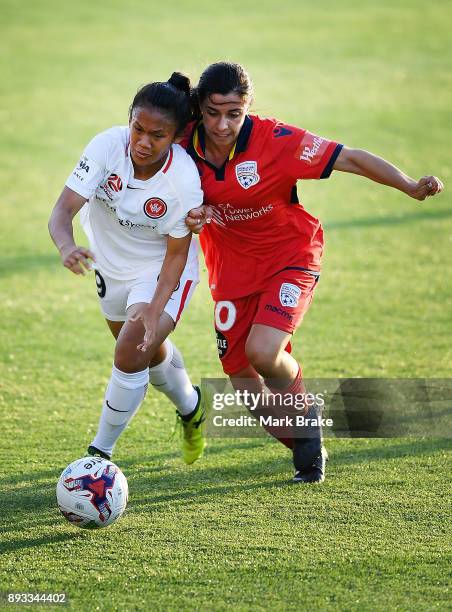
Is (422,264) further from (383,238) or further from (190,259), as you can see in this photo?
(190,259)

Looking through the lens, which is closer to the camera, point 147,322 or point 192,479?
point 147,322

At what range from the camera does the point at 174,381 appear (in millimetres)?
5520

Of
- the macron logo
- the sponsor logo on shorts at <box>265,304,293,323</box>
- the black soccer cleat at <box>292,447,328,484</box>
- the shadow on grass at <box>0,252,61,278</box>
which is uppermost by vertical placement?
the macron logo

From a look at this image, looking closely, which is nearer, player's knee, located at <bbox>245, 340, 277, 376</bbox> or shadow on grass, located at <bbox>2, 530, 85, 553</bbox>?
shadow on grass, located at <bbox>2, 530, 85, 553</bbox>

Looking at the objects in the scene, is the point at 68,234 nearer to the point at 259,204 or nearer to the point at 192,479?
the point at 259,204

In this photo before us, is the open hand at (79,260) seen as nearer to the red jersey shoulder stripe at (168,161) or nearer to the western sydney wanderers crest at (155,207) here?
the western sydney wanderers crest at (155,207)

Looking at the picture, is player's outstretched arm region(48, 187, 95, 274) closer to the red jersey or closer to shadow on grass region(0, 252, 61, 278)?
the red jersey

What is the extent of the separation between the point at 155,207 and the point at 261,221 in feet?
2.23

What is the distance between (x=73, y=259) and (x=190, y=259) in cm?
109

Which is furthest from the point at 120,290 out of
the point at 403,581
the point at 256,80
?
the point at 256,80

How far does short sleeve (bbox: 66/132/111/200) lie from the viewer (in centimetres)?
473

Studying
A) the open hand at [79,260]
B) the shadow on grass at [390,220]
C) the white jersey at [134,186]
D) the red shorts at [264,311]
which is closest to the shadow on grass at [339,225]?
the shadow on grass at [390,220]

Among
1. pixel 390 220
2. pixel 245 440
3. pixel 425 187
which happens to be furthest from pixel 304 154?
pixel 390 220

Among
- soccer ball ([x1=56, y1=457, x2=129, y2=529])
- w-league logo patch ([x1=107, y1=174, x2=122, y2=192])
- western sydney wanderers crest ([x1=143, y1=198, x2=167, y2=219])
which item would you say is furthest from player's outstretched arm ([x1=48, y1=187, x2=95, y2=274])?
soccer ball ([x1=56, y1=457, x2=129, y2=529])
